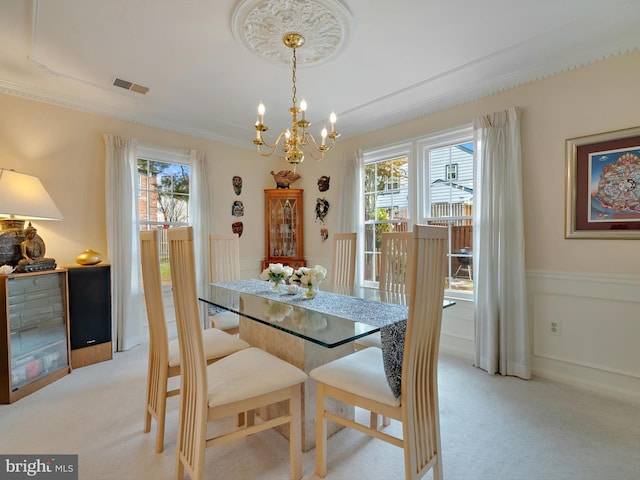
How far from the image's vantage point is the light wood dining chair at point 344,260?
9.74 ft

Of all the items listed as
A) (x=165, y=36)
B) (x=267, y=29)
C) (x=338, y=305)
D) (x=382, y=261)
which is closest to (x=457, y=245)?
(x=382, y=261)

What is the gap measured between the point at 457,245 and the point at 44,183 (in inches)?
166

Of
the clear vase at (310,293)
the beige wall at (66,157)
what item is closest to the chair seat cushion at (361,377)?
the clear vase at (310,293)

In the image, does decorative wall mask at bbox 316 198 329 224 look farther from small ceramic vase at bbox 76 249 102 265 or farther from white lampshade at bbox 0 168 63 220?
white lampshade at bbox 0 168 63 220

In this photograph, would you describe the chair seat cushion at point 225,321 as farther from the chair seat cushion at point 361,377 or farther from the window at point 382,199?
the window at point 382,199

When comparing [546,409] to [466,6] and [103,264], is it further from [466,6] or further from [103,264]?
[103,264]

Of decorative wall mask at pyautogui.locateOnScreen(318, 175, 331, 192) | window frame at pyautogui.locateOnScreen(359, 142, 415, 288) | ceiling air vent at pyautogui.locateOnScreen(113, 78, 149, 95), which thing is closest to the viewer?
ceiling air vent at pyautogui.locateOnScreen(113, 78, 149, 95)

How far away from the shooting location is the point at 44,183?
3.04 meters

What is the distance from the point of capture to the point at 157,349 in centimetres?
190

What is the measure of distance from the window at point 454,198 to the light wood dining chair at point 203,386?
235 cm

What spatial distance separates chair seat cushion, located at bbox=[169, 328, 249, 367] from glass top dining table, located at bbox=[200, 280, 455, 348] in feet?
0.77

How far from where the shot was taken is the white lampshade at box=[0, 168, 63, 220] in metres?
2.43

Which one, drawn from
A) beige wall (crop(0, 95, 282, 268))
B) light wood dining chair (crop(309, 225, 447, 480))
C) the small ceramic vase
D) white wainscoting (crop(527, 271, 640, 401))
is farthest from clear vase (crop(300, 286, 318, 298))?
beige wall (crop(0, 95, 282, 268))

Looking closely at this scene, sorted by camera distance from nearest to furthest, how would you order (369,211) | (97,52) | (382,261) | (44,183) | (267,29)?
(267,29), (97,52), (382,261), (44,183), (369,211)
